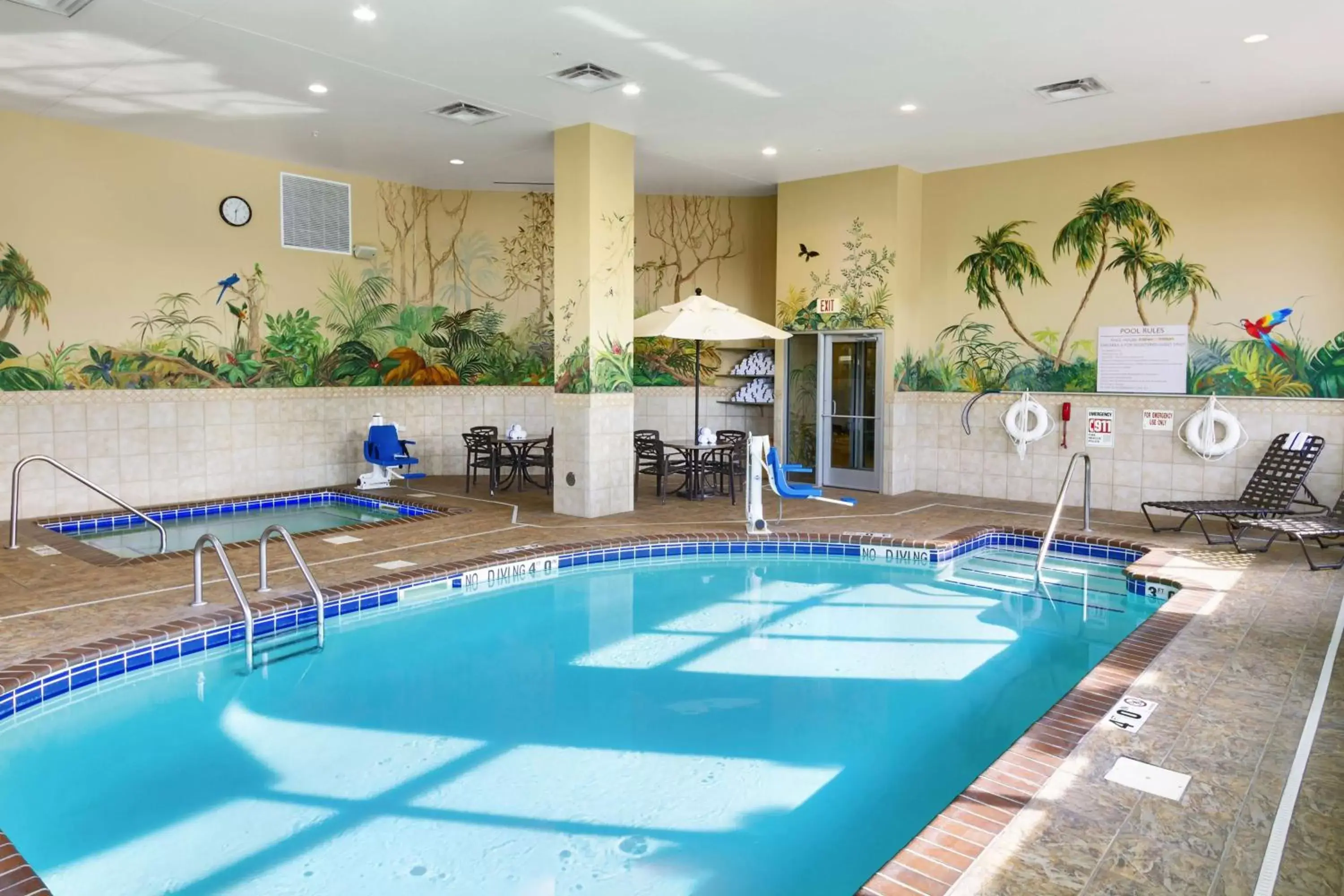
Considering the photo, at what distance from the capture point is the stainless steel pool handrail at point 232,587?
4426mm

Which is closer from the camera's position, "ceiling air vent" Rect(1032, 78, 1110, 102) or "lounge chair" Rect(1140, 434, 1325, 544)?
"ceiling air vent" Rect(1032, 78, 1110, 102)

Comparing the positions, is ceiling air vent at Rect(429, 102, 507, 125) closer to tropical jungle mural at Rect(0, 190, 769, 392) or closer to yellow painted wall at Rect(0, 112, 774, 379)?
tropical jungle mural at Rect(0, 190, 769, 392)

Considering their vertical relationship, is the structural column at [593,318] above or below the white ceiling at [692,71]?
below

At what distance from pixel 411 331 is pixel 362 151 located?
232cm

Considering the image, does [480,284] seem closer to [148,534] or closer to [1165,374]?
[148,534]

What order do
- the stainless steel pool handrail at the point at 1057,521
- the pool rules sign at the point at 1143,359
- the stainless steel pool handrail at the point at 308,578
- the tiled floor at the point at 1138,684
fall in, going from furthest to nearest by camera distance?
the pool rules sign at the point at 1143,359
the stainless steel pool handrail at the point at 1057,521
the stainless steel pool handrail at the point at 308,578
the tiled floor at the point at 1138,684

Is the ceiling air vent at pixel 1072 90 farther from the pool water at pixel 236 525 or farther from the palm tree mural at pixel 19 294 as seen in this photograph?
the palm tree mural at pixel 19 294

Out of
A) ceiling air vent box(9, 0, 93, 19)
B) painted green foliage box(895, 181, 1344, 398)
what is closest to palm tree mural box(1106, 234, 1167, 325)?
painted green foliage box(895, 181, 1344, 398)

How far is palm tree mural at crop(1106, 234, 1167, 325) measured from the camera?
7.98m

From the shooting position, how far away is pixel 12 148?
738 cm

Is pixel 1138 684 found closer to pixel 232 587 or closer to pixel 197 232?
pixel 232 587

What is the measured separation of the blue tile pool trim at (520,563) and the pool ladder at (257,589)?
0.41ft

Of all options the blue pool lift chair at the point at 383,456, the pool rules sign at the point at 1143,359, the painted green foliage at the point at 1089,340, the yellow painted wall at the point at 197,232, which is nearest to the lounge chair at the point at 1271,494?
the painted green foliage at the point at 1089,340

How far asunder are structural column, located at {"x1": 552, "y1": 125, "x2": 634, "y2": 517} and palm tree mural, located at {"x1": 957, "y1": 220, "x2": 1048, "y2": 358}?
11.8 ft
